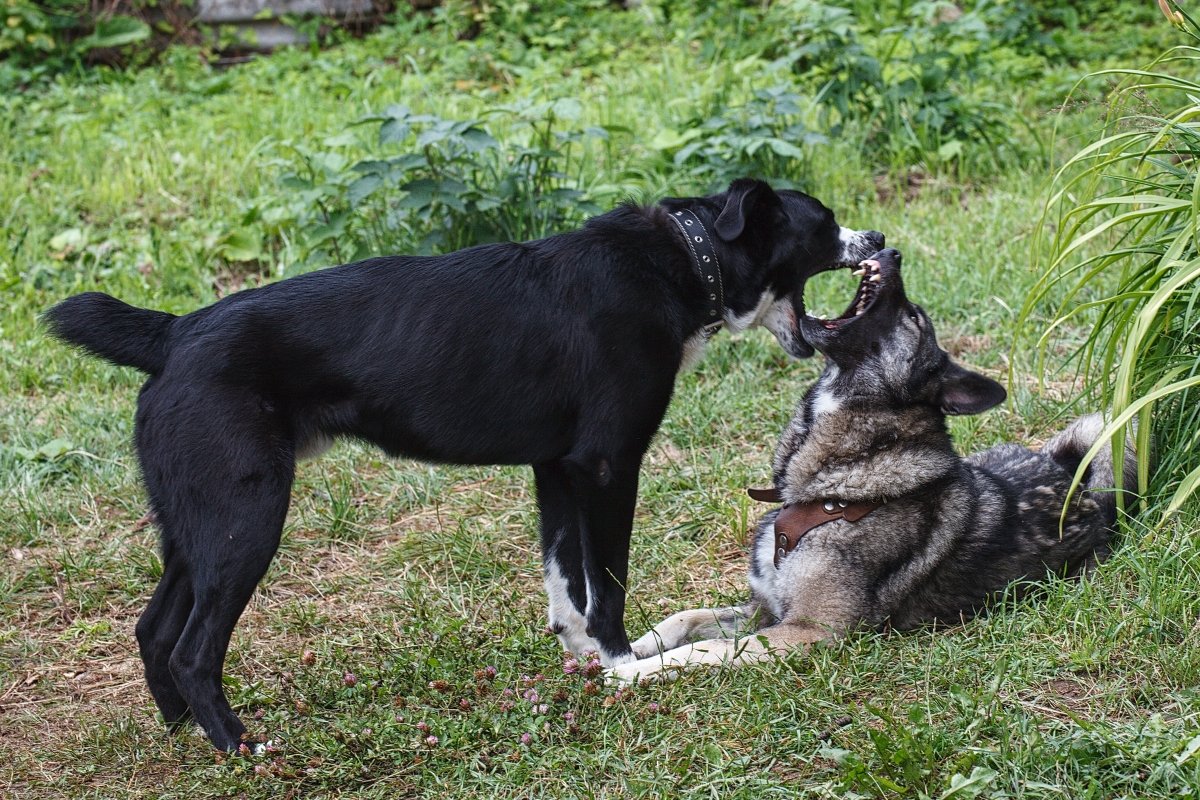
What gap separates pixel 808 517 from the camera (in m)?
3.85

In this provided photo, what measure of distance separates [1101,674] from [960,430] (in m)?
1.81

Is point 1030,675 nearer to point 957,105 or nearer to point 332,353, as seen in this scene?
point 332,353

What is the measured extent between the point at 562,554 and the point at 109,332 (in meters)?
1.56

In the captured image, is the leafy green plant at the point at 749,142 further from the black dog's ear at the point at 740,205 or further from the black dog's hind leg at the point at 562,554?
the black dog's hind leg at the point at 562,554

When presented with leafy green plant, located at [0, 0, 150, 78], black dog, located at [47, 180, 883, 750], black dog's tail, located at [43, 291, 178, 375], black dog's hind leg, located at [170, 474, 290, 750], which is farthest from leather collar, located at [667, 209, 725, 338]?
leafy green plant, located at [0, 0, 150, 78]

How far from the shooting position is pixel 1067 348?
5578 mm

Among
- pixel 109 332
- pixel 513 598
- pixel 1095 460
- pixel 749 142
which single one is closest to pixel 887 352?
pixel 1095 460

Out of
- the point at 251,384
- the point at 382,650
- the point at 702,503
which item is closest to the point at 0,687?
the point at 382,650

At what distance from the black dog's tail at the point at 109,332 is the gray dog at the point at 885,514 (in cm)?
167

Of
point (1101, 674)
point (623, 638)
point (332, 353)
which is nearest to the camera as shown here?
point (1101, 674)

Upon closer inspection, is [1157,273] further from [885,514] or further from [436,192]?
[436,192]

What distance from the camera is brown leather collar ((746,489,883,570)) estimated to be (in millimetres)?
3816

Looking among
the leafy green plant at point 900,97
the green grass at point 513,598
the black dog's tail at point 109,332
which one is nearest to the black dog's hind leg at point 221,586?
the green grass at point 513,598

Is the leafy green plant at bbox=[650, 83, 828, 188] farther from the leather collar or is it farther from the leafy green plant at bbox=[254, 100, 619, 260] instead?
the leather collar
